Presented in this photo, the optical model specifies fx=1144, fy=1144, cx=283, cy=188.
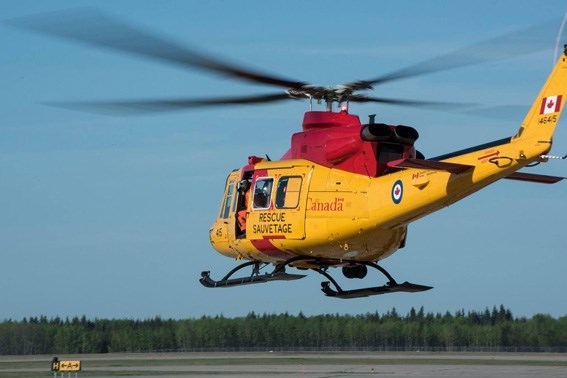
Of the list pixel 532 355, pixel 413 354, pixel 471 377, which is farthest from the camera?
pixel 413 354

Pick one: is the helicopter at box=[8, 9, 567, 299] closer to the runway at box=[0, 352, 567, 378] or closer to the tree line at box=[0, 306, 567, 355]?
the runway at box=[0, 352, 567, 378]

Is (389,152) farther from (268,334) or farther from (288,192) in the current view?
(268,334)

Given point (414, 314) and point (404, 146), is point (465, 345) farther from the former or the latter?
point (404, 146)

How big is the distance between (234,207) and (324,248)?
3473mm

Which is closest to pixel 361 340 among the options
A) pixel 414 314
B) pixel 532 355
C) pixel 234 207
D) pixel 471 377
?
pixel 414 314

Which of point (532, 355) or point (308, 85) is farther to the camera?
point (532, 355)

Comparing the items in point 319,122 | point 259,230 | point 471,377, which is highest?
point 319,122

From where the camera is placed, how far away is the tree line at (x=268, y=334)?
3191 inches

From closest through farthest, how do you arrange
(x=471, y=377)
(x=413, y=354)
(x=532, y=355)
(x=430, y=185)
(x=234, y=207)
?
(x=430, y=185)
(x=234, y=207)
(x=471, y=377)
(x=532, y=355)
(x=413, y=354)

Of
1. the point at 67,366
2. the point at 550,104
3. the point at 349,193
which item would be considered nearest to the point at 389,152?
the point at 349,193

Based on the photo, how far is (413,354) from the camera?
7975 centimetres

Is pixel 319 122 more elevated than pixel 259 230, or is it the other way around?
pixel 319 122

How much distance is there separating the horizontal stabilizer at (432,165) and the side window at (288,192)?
160 inches

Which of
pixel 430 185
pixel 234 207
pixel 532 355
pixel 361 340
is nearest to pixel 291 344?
pixel 361 340
